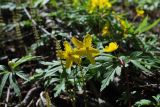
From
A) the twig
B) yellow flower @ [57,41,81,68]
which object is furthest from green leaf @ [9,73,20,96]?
yellow flower @ [57,41,81,68]

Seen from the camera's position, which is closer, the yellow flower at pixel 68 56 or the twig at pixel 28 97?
the yellow flower at pixel 68 56

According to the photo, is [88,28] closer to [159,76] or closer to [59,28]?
[59,28]

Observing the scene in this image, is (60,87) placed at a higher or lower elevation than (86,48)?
lower

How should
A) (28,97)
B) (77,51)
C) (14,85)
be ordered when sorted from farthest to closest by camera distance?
(28,97) → (14,85) → (77,51)

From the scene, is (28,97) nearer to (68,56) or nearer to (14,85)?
(14,85)

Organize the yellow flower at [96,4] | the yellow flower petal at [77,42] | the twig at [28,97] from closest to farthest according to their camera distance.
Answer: the yellow flower petal at [77,42], the twig at [28,97], the yellow flower at [96,4]

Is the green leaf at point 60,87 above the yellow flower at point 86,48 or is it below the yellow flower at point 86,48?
below

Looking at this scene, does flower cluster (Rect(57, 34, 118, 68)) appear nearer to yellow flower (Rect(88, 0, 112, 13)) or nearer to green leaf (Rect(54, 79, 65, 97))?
green leaf (Rect(54, 79, 65, 97))

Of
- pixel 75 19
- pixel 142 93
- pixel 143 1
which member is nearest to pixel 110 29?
pixel 75 19

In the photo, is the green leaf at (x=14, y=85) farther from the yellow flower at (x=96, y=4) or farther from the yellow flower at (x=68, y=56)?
the yellow flower at (x=96, y=4)

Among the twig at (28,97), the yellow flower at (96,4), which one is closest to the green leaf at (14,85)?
the twig at (28,97)

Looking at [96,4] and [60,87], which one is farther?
[96,4]

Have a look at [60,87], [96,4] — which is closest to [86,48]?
[60,87]
